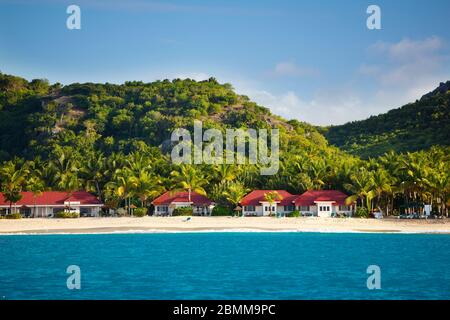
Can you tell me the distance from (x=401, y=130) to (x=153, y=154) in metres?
54.2

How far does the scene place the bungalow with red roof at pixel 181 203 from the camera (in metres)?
69.5

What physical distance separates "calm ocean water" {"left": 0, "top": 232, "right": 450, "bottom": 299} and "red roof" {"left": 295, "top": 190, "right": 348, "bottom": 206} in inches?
494

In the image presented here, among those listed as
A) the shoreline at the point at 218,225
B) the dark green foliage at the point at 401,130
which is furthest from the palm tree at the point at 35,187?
the dark green foliage at the point at 401,130

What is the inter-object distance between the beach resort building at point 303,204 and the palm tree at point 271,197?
4.8 inches

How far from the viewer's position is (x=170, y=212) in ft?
229

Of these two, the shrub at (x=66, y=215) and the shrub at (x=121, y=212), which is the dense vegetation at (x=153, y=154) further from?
the shrub at (x=66, y=215)

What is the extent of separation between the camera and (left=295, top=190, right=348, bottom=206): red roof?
66.3m

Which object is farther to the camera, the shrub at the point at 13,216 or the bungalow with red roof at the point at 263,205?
the bungalow with red roof at the point at 263,205

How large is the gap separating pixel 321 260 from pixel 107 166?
4274cm

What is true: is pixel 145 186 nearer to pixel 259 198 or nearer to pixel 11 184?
pixel 259 198

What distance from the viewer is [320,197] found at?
6700cm

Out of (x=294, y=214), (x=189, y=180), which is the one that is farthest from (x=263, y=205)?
(x=189, y=180)
